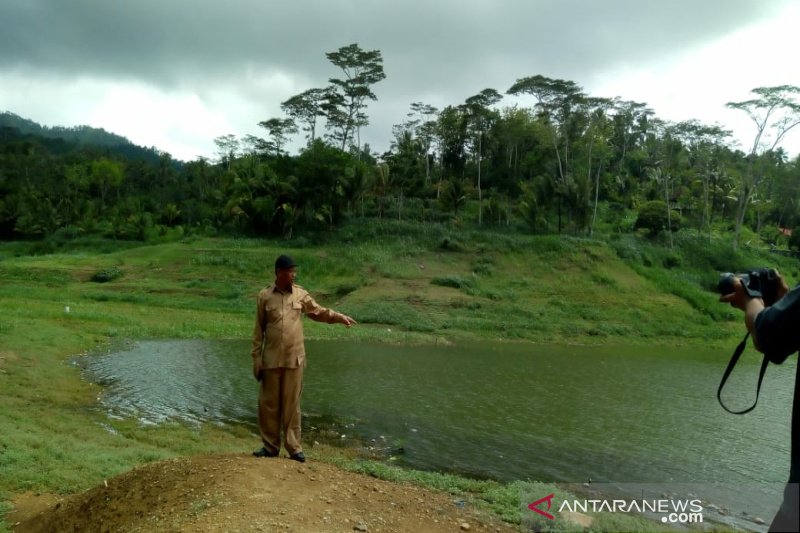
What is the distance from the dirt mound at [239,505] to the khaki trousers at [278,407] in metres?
0.44

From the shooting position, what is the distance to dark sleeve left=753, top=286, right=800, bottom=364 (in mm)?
2029

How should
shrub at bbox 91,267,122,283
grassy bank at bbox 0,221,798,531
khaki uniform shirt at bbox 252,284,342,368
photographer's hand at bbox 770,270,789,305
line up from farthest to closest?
1. shrub at bbox 91,267,122,283
2. grassy bank at bbox 0,221,798,531
3. khaki uniform shirt at bbox 252,284,342,368
4. photographer's hand at bbox 770,270,789,305

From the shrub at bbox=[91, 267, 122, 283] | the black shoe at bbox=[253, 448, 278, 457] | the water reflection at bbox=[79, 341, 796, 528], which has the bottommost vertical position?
the water reflection at bbox=[79, 341, 796, 528]

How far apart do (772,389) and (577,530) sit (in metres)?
15.4

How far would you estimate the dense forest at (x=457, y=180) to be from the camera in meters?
47.4

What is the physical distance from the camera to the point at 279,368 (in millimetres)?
6246

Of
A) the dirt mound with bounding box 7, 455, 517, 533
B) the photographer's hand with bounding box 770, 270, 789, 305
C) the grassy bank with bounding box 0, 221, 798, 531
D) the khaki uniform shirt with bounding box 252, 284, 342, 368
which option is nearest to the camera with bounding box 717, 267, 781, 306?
the photographer's hand with bounding box 770, 270, 789, 305

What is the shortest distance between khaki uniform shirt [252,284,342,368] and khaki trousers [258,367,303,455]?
5.5 inches

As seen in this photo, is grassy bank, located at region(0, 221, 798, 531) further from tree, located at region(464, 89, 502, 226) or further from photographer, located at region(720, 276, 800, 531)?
tree, located at region(464, 89, 502, 226)

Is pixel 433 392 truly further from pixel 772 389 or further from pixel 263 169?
pixel 263 169

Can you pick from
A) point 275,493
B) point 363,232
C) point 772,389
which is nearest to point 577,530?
point 275,493

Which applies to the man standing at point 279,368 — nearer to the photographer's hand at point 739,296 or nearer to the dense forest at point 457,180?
the photographer's hand at point 739,296

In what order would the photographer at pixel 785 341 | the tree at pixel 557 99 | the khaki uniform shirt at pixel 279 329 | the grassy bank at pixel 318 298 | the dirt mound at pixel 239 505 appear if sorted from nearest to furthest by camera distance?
the photographer at pixel 785 341
the dirt mound at pixel 239 505
the khaki uniform shirt at pixel 279 329
the grassy bank at pixel 318 298
the tree at pixel 557 99

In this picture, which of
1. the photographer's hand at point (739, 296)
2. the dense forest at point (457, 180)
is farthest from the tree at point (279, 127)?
the photographer's hand at point (739, 296)
